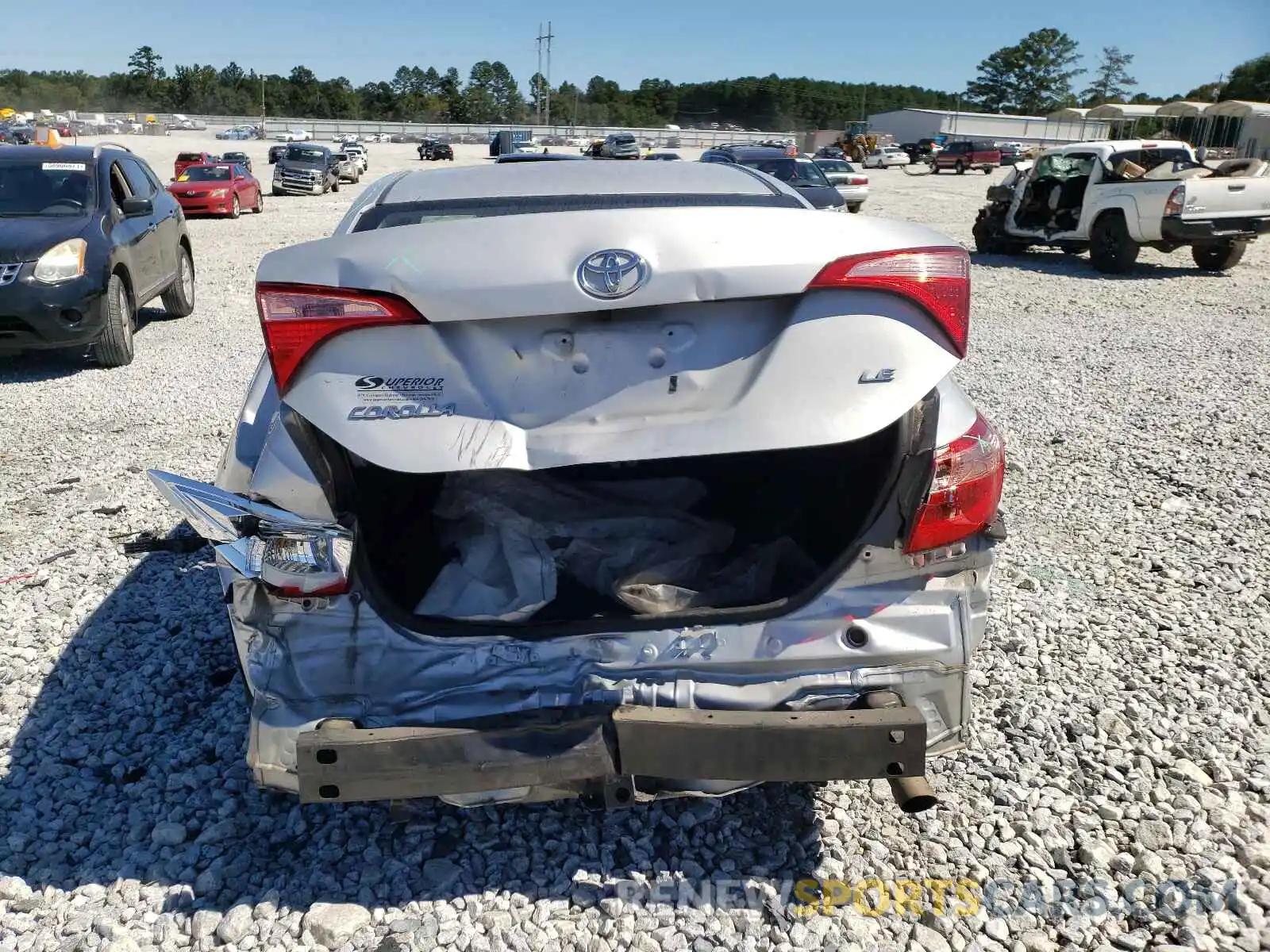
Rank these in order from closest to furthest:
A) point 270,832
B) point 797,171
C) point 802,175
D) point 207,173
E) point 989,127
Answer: point 270,832, point 802,175, point 797,171, point 207,173, point 989,127

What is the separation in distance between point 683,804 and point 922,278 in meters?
1.65

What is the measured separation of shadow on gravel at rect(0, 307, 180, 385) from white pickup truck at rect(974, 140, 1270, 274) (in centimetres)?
1262

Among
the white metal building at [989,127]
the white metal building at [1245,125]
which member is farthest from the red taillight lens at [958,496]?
the white metal building at [989,127]

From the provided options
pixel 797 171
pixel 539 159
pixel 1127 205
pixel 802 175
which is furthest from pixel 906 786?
pixel 797 171

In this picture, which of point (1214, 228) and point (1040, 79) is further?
point (1040, 79)

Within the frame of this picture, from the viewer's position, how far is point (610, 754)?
2.15 m

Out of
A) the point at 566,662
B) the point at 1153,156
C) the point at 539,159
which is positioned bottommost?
the point at 566,662

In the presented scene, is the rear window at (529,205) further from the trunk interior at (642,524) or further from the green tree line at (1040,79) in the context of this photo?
the green tree line at (1040,79)

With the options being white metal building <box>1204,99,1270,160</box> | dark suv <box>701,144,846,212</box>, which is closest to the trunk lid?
dark suv <box>701,144,846,212</box>

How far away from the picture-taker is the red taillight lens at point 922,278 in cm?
213

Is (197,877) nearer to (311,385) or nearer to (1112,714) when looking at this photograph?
(311,385)

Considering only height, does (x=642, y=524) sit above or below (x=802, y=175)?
below

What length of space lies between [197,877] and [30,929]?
376 mm

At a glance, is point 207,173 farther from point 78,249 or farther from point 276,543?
point 276,543
